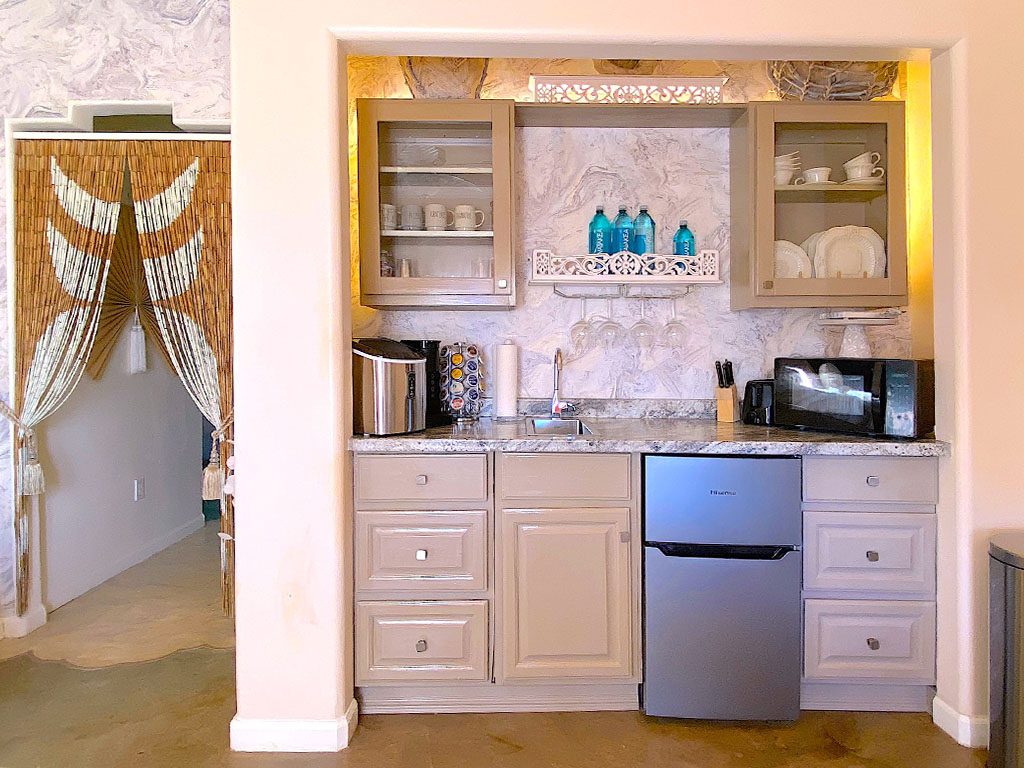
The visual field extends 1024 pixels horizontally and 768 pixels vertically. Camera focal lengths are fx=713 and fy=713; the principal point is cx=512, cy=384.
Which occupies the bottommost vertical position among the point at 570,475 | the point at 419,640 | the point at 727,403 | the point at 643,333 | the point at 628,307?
the point at 419,640

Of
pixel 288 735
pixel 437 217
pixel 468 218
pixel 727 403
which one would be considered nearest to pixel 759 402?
pixel 727 403

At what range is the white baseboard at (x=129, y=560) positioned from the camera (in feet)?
11.2

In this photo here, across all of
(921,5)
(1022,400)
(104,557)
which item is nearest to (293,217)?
(921,5)

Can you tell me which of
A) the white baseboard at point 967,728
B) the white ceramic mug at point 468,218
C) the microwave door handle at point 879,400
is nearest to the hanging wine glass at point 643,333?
the white ceramic mug at point 468,218

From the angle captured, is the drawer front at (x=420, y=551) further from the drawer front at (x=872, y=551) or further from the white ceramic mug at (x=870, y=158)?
the white ceramic mug at (x=870, y=158)

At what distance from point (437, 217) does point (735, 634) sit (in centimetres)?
176

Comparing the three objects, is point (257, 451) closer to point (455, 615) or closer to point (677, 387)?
point (455, 615)

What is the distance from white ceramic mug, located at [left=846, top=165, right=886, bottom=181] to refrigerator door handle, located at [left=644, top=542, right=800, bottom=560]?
4.63 ft

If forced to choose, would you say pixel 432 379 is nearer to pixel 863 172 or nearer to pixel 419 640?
pixel 419 640

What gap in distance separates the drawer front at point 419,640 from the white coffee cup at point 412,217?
1352mm

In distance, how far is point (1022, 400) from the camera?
2.17 metres

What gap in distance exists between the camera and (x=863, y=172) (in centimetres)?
265

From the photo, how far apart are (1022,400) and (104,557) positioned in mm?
4040

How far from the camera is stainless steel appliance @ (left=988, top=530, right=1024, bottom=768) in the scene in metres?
1.88
